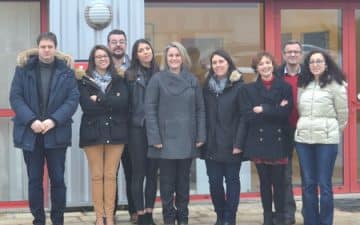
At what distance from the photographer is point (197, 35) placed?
8391 mm

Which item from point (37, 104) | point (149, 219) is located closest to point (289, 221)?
point (149, 219)

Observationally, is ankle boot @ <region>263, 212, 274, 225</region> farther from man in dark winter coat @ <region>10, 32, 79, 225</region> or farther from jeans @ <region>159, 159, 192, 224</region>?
man in dark winter coat @ <region>10, 32, 79, 225</region>

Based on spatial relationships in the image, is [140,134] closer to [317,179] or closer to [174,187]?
[174,187]

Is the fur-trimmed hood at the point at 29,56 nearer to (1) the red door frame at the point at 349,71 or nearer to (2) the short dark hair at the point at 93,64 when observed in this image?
(2) the short dark hair at the point at 93,64

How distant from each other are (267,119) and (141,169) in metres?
1.33

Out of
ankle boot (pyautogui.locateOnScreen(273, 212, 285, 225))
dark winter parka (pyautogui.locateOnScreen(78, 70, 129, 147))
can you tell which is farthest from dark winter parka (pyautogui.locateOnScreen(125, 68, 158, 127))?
ankle boot (pyautogui.locateOnScreen(273, 212, 285, 225))

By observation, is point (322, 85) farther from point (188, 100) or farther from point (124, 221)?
point (124, 221)

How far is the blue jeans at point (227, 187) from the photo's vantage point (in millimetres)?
6680

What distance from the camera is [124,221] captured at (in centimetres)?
724

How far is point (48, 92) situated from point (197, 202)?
110 inches

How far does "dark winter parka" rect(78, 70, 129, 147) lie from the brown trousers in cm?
11

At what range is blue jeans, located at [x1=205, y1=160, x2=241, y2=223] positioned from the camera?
6.68m

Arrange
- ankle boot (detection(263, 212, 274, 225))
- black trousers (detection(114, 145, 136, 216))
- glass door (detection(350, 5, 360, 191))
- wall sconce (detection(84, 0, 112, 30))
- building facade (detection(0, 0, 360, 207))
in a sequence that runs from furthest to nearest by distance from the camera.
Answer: glass door (detection(350, 5, 360, 191)) → building facade (detection(0, 0, 360, 207)) → wall sconce (detection(84, 0, 112, 30)) → black trousers (detection(114, 145, 136, 216)) → ankle boot (detection(263, 212, 274, 225))

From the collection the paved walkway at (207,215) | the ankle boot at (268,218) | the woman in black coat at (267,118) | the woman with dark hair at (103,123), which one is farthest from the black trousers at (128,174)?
the ankle boot at (268,218)
